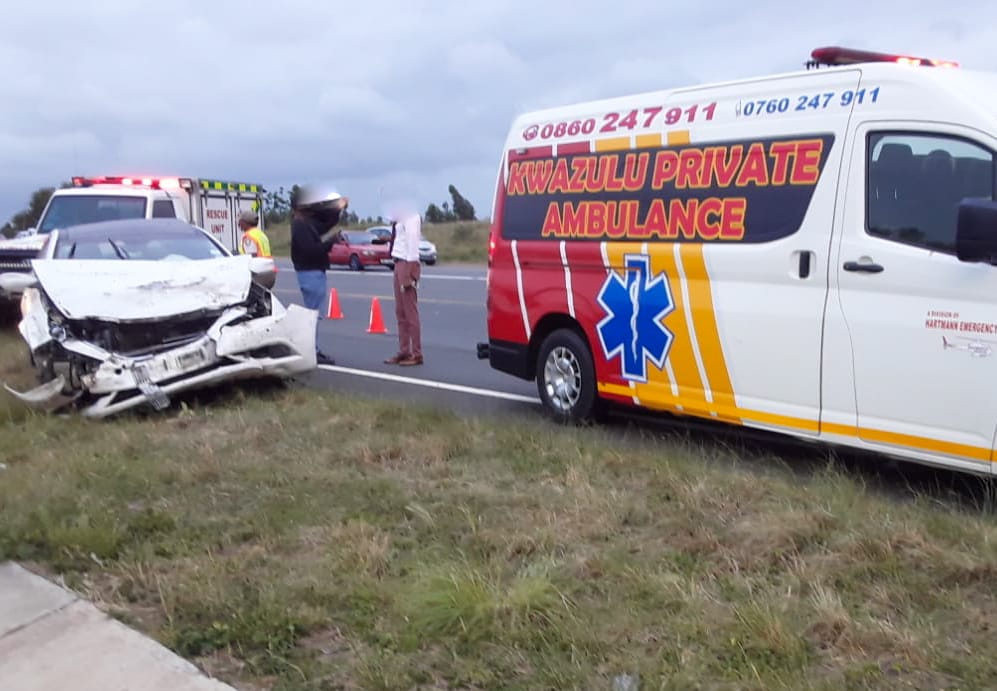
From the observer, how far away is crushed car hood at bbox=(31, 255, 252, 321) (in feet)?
28.1

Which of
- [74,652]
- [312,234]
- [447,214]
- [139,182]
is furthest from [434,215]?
[74,652]

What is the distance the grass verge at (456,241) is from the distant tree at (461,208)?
293cm

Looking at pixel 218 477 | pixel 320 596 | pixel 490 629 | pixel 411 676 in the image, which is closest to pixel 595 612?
pixel 490 629

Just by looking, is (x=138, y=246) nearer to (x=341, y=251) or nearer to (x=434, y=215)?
(x=341, y=251)

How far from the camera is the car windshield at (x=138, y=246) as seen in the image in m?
9.96

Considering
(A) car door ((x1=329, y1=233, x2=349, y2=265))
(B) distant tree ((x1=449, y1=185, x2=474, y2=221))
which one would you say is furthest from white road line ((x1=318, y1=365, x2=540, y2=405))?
(B) distant tree ((x1=449, y1=185, x2=474, y2=221))

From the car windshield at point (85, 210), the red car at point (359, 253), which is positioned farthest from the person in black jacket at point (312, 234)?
the red car at point (359, 253)

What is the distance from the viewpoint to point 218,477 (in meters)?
6.52

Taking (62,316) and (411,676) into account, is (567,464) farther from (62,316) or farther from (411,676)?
(62,316)

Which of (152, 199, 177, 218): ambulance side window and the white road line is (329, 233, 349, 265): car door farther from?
the white road line

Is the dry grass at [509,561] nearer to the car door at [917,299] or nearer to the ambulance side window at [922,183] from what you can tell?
the car door at [917,299]

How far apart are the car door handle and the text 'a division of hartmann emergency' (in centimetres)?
47

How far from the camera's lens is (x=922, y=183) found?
5793mm

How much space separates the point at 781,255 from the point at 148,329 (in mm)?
5145
